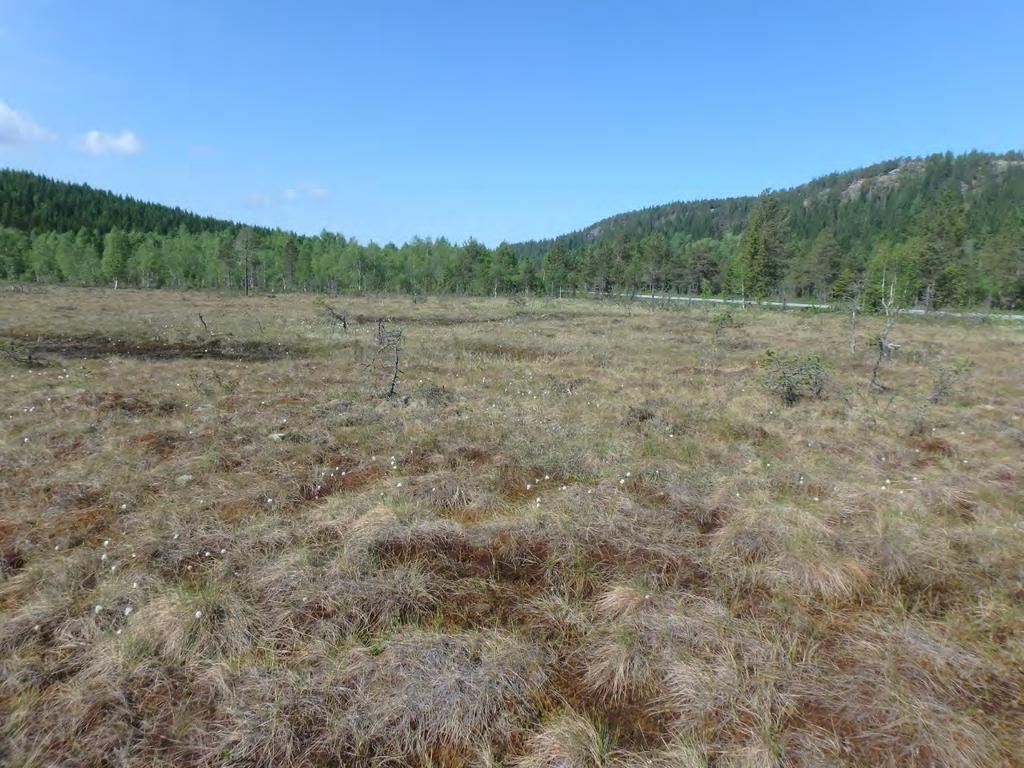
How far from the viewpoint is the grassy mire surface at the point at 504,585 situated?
3268 mm

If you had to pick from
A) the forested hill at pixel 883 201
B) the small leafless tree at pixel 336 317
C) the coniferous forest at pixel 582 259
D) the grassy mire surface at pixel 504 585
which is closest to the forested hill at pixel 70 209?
the coniferous forest at pixel 582 259

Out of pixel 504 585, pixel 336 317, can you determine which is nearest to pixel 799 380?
pixel 504 585

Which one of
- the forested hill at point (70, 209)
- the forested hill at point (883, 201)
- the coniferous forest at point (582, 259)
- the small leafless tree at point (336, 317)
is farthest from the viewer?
the forested hill at point (70, 209)

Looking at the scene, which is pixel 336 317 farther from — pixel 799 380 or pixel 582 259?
pixel 582 259

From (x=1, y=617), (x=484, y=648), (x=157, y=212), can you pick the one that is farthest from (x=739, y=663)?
(x=157, y=212)

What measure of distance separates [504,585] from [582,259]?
85.6 meters

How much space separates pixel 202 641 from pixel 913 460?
10.3 metres

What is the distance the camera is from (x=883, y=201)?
143 metres

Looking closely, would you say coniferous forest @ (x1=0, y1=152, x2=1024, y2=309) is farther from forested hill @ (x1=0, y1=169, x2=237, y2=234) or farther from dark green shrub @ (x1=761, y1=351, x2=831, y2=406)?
dark green shrub @ (x1=761, y1=351, x2=831, y2=406)

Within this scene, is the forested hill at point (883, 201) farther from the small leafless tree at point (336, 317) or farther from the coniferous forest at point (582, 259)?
the small leafless tree at point (336, 317)

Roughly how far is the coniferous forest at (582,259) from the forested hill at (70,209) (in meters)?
0.47

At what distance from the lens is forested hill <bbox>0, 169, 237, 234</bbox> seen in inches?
3974

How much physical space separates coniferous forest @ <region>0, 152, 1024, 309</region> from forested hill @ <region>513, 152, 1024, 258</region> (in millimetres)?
1127

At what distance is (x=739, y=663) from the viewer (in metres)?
3.85
